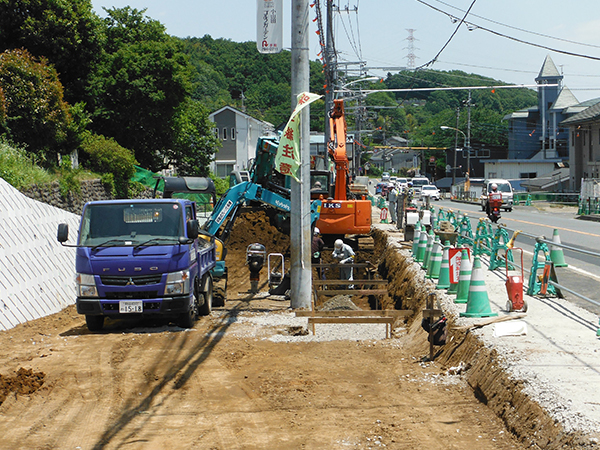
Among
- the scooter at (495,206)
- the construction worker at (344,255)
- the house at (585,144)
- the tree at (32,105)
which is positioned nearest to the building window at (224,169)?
the house at (585,144)

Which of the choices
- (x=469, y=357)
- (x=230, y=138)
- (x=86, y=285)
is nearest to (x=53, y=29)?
(x=86, y=285)

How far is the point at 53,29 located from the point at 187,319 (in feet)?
63.4

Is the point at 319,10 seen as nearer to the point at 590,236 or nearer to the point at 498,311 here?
the point at 590,236

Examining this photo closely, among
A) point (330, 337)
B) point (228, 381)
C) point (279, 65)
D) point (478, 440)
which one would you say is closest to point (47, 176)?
point (330, 337)

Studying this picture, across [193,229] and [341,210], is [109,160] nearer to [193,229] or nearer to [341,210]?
[341,210]

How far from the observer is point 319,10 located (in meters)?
29.2

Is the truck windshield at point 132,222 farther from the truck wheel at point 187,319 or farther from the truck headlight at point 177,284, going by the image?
the truck wheel at point 187,319

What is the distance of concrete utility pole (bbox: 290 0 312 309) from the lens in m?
12.9

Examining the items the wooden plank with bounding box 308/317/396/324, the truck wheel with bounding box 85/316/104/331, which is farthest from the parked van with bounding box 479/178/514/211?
the truck wheel with bounding box 85/316/104/331

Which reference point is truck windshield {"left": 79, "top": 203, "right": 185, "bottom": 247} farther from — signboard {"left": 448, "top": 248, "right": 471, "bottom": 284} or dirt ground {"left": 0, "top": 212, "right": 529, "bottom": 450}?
signboard {"left": 448, "top": 248, "right": 471, "bottom": 284}

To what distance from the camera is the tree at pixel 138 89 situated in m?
33.6

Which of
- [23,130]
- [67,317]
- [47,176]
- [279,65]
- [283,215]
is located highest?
[279,65]

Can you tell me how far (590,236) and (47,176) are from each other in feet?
63.4

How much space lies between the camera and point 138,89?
33719mm
